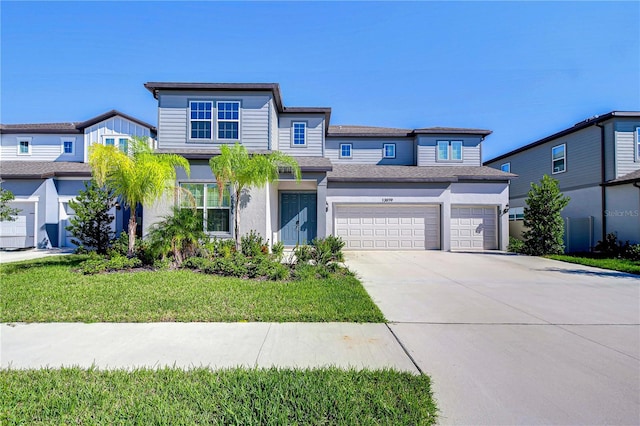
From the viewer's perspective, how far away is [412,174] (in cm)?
1387

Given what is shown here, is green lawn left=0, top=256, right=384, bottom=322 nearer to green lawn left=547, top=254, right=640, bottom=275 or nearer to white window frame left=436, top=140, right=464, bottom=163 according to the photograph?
green lawn left=547, top=254, right=640, bottom=275

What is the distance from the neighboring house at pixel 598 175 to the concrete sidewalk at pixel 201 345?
14664 millimetres

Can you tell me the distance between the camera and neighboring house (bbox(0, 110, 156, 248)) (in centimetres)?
1282

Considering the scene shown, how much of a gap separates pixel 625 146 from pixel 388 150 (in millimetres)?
10507

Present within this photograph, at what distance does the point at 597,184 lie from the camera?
44.1ft

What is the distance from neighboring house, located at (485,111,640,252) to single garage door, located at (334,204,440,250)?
19.4 feet

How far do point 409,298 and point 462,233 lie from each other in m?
9.74

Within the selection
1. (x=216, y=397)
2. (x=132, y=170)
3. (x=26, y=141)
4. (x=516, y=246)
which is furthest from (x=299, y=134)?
(x=26, y=141)

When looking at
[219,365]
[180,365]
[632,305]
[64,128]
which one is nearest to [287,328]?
[219,365]

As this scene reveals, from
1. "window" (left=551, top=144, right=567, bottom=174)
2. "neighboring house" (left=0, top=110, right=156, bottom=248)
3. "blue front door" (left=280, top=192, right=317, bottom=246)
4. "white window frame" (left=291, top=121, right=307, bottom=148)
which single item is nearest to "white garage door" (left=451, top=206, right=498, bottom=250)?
"window" (left=551, top=144, right=567, bottom=174)

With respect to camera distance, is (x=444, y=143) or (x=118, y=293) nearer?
(x=118, y=293)

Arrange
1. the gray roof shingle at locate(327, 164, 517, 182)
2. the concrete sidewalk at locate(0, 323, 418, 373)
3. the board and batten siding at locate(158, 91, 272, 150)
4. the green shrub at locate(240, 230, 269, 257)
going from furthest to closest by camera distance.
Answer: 1. the gray roof shingle at locate(327, 164, 517, 182)
2. the board and batten siding at locate(158, 91, 272, 150)
3. the green shrub at locate(240, 230, 269, 257)
4. the concrete sidewalk at locate(0, 323, 418, 373)

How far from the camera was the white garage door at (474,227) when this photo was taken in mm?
13883

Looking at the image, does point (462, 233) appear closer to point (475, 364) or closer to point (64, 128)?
point (475, 364)
